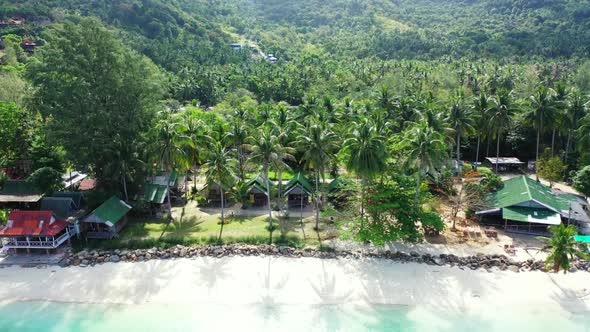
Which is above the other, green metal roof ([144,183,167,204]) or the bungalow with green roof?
the bungalow with green roof

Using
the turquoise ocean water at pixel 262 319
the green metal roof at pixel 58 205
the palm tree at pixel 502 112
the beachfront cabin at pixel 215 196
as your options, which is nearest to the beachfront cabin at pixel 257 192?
the beachfront cabin at pixel 215 196

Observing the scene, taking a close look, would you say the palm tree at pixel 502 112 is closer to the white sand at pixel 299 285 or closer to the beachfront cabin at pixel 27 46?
the white sand at pixel 299 285

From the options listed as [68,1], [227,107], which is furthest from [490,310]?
[68,1]

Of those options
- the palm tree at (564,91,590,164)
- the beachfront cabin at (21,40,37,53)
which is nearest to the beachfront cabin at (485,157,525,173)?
the palm tree at (564,91,590,164)

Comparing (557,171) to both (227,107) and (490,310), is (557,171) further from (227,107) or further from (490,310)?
(227,107)

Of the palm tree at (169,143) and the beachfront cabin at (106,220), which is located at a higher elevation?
the palm tree at (169,143)

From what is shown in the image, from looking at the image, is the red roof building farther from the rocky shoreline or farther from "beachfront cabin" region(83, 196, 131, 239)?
"beachfront cabin" region(83, 196, 131, 239)

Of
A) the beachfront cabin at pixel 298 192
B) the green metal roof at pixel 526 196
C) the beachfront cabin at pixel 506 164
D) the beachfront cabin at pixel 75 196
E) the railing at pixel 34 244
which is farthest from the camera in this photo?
the beachfront cabin at pixel 506 164

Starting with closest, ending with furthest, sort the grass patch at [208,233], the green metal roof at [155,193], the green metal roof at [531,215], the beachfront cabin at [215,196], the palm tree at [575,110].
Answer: the green metal roof at [531,215] < the grass patch at [208,233] < the green metal roof at [155,193] < the beachfront cabin at [215,196] < the palm tree at [575,110]
